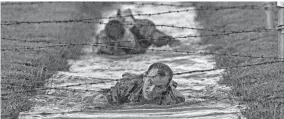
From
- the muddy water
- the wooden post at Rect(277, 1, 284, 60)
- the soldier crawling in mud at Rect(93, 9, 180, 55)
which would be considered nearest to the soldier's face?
the muddy water

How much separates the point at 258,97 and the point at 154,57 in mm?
4853

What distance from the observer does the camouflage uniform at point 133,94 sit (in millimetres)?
7977

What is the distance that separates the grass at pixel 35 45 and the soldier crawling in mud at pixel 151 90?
1.23 meters

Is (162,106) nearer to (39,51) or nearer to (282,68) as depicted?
(282,68)

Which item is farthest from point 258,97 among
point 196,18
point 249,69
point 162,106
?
point 196,18

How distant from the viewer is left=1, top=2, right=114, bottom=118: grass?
8430 mm

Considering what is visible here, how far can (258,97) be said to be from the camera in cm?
774

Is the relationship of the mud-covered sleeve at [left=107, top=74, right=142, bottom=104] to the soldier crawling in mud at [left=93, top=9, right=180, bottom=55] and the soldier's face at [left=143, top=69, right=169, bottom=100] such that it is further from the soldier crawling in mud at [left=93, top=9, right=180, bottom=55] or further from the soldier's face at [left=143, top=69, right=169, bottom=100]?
the soldier crawling in mud at [left=93, top=9, right=180, bottom=55]

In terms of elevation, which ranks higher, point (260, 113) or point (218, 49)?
point (218, 49)

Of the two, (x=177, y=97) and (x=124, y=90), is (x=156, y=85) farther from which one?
(x=124, y=90)

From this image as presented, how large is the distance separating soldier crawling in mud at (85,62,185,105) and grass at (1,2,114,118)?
123 centimetres

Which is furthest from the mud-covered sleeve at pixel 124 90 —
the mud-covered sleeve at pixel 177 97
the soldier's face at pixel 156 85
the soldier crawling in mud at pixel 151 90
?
the mud-covered sleeve at pixel 177 97

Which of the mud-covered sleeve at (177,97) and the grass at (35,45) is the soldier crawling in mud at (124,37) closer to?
the grass at (35,45)

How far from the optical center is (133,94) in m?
8.22
